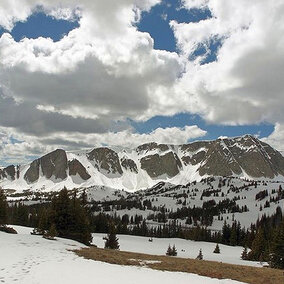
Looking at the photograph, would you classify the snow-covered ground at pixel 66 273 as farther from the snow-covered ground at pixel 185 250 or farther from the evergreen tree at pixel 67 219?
the snow-covered ground at pixel 185 250

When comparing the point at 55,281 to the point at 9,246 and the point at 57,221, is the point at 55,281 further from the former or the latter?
the point at 57,221

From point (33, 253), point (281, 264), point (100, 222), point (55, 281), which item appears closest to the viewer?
point (55, 281)

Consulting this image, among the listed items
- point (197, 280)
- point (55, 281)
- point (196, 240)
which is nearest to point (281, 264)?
point (197, 280)

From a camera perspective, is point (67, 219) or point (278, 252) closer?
point (67, 219)

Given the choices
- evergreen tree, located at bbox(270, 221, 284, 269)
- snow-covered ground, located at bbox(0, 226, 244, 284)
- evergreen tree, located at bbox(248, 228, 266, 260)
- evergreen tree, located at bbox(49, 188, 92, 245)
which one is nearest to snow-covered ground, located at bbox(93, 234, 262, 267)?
evergreen tree, located at bbox(248, 228, 266, 260)

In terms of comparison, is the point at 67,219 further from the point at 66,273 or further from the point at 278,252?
the point at 278,252

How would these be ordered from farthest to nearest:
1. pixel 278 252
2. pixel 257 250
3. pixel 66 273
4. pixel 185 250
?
pixel 185 250 < pixel 257 250 < pixel 278 252 < pixel 66 273

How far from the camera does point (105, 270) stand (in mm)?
23781

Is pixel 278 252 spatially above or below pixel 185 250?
above

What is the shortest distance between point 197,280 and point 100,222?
164346 millimetres

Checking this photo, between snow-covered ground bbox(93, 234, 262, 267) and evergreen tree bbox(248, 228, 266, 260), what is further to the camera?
snow-covered ground bbox(93, 234, 262, 267)

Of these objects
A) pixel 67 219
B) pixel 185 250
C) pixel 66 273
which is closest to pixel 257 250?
pixel 185 250

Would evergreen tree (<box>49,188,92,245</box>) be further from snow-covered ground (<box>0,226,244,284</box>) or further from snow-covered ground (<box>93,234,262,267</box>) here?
snow-covered ground (<box>93,234,262,267</box>)

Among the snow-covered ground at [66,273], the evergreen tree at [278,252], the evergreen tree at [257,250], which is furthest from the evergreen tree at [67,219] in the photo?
the evergreen tree at [257,250]
